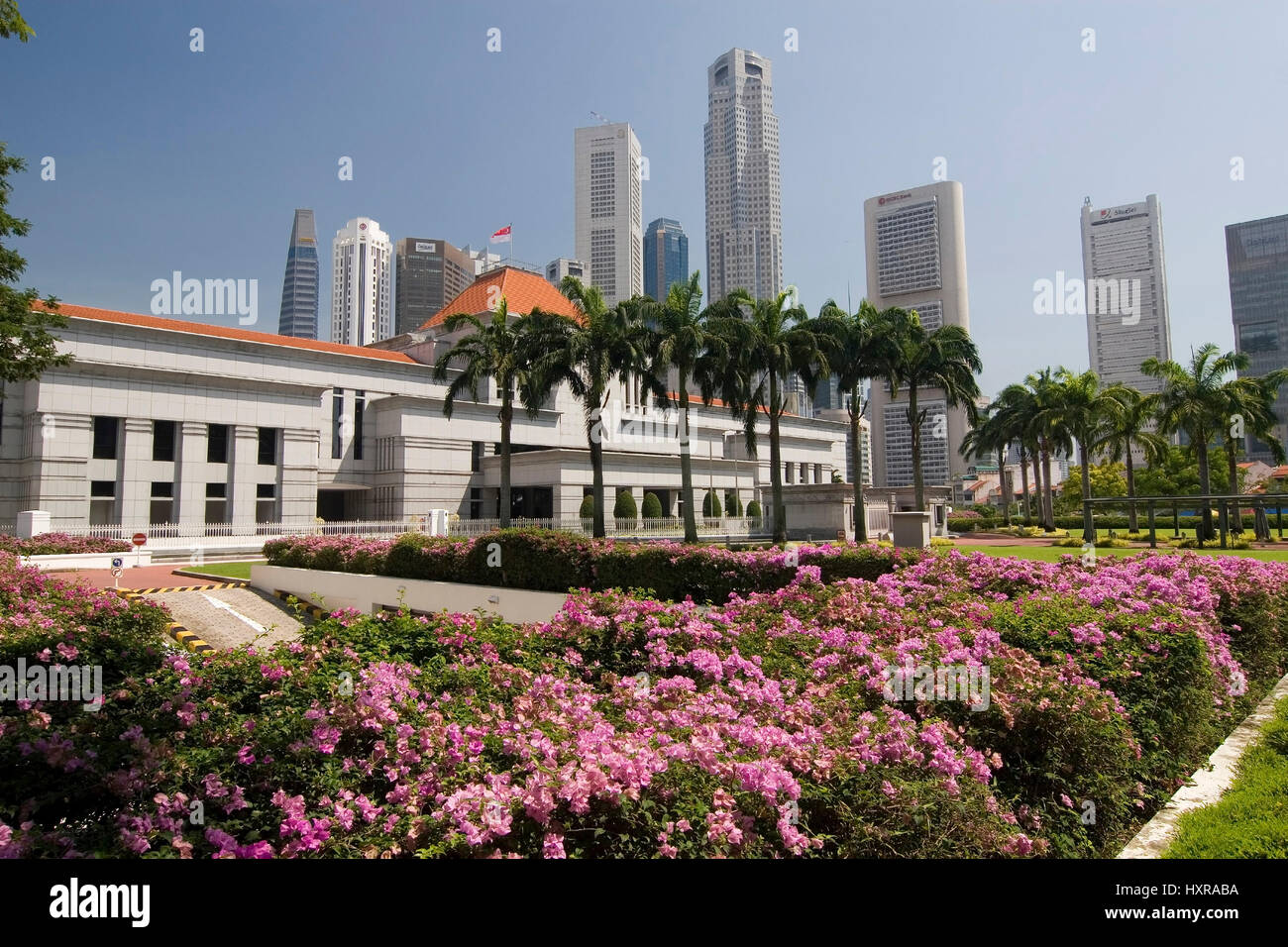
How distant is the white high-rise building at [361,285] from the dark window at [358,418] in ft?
387

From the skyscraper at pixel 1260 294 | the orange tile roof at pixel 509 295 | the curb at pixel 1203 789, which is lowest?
the curb at pixel 1203 789

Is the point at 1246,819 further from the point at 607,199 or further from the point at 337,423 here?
the point at 607,199

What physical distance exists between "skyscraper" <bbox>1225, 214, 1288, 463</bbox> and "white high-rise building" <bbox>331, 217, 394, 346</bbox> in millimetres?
156377

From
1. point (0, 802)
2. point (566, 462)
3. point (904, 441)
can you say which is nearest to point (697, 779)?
point (0, 802)

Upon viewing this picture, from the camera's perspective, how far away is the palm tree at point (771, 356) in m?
28.8

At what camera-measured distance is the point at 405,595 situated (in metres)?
12.5

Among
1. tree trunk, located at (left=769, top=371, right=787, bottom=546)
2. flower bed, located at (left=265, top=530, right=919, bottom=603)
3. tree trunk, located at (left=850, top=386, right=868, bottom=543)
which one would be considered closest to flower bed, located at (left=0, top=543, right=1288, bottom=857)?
flower bed, located at (left=265, top=530, right=919, bottom=603)

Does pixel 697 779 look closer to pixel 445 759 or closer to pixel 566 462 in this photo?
pixel 445 759

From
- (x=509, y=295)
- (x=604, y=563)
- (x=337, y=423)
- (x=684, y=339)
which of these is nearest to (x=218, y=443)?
(x=337, y=423)

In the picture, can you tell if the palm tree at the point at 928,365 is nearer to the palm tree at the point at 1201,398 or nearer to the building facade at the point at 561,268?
the palm tree at the point at 1201,398

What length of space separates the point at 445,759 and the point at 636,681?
195 cm

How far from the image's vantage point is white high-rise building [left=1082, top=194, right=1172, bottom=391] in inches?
4126

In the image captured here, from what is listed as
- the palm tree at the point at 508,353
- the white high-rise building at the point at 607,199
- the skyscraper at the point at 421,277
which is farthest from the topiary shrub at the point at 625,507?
the skyscraper at the point at 421,277

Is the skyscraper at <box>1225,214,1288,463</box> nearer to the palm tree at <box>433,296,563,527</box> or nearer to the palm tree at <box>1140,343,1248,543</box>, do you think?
the palm tree at <box>1140,343,1248,543</box>
